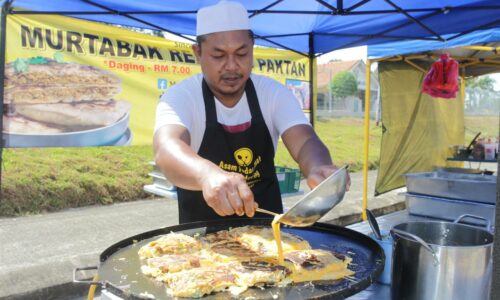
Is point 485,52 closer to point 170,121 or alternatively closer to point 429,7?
point 429,7

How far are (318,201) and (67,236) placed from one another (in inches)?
180

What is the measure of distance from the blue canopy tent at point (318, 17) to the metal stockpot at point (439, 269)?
7.27 feet

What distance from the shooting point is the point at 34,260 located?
423 cm

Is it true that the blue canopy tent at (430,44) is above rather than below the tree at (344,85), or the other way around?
below

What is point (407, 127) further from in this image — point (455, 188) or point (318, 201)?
point (318, 201)

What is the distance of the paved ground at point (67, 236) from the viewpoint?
140 inches

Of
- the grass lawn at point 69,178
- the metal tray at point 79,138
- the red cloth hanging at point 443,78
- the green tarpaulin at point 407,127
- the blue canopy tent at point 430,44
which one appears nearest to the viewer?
the metal tray at point 79,138

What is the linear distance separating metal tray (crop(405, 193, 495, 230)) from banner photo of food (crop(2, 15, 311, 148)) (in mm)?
2736

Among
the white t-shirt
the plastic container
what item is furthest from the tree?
the plastic container

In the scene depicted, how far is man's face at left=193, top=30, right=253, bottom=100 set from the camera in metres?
1.83

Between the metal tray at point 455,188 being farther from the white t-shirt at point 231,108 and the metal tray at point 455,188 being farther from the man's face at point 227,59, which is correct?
the man's face at point 227,59

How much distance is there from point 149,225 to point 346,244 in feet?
14.0

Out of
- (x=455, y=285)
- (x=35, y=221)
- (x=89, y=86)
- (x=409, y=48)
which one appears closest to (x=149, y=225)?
(x=35, y=221)

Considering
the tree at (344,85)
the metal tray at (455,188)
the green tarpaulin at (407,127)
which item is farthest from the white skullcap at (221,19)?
the tree at (344,85)
